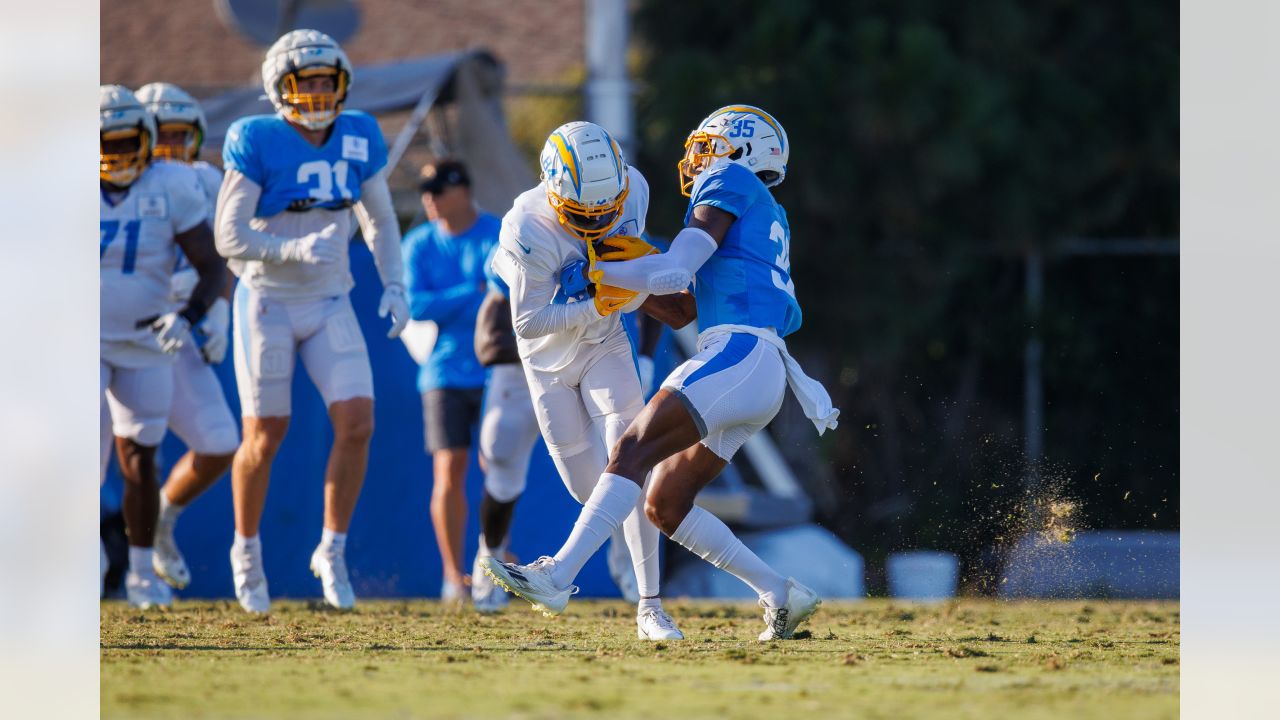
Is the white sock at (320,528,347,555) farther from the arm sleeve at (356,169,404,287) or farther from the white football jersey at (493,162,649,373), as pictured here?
the white football jersey at (493,162,649,373)

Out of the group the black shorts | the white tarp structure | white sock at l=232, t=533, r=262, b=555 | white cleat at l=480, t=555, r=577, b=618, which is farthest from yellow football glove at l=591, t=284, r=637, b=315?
the white tarp structure

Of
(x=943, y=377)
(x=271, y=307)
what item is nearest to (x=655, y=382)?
(x=271, y=307)

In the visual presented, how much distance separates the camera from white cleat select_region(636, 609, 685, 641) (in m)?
6.02

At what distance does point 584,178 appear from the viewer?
5.73m

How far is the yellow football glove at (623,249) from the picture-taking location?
5734mm

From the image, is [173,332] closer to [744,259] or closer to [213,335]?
[213,335]

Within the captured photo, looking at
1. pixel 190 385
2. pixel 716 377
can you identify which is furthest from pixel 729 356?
pixel 190 385

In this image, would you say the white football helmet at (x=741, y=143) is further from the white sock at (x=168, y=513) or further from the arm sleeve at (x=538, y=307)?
the white sock at (x=168, y=513)

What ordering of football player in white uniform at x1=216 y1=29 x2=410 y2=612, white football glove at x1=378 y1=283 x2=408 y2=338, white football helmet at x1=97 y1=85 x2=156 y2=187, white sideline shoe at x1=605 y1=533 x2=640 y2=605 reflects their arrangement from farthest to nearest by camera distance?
white sideline shoe at x1=605 y1=533 x2=640 y2=605
white football helmet at x1=97 y1=85 x2=156 y2=187
white football glove at x1=378 y1=283 x2=408 y2=338
football player in white uniform at x1=216 y1=29 x2=410 y2=612

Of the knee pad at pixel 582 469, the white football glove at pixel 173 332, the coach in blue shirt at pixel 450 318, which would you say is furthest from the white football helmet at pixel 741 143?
the coach in blue shirt at pixel 450 318

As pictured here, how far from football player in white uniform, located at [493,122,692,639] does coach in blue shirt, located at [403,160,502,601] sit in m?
2.23

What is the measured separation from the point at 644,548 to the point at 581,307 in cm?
97

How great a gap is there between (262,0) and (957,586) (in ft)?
21.8

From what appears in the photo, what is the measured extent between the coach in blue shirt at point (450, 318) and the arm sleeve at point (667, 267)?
2954 millimetres
